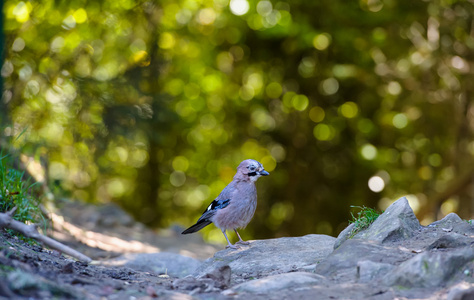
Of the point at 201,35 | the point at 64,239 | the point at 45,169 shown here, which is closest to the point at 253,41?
the point at 201,35

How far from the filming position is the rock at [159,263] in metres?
6.68

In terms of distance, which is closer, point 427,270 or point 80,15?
point 427,270

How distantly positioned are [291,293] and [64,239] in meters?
4.96

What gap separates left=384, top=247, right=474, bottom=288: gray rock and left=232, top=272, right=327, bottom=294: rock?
19.3 inches

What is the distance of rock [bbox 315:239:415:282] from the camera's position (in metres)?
4.31

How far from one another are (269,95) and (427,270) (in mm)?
9156

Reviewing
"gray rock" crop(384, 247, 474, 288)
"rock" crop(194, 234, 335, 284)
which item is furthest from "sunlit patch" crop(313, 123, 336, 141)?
"gray rock" crop(384, 247, 474, 288)

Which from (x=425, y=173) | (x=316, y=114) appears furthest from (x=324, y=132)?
(x=425, y=173)

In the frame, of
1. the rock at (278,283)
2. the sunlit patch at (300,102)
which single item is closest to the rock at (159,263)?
the rock at (278,283)

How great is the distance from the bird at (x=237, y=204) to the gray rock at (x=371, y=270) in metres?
2.06

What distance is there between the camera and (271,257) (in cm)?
540

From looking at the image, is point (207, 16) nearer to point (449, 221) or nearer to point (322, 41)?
point (322, 41)

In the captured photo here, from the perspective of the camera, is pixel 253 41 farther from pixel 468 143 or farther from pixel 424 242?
pixel 424 242

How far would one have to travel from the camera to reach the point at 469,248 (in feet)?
13.2
